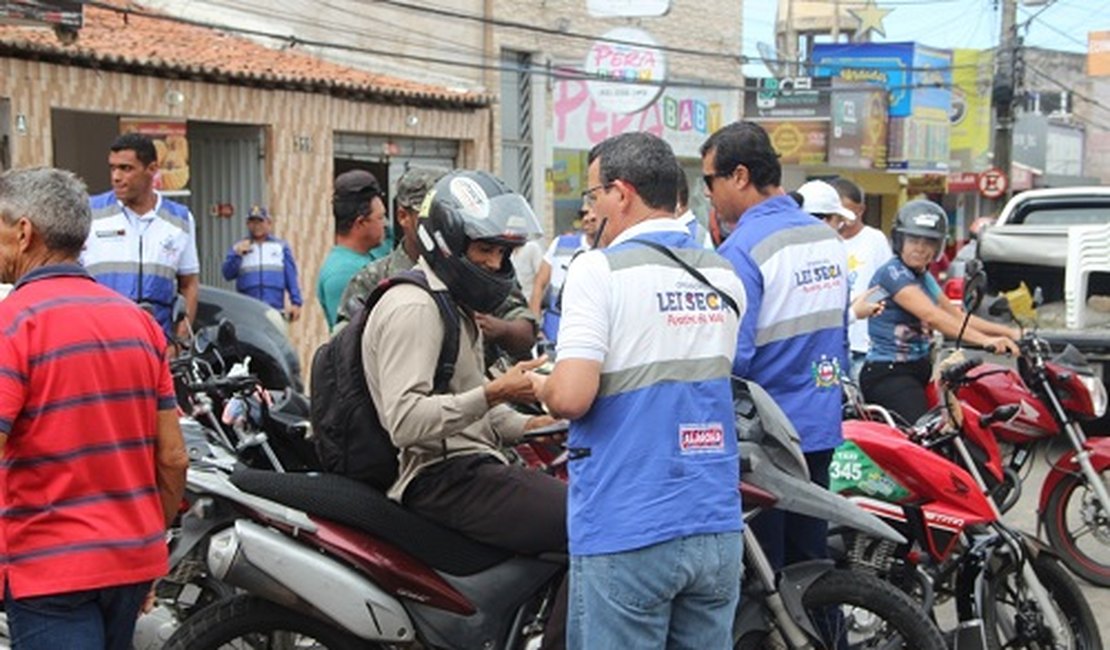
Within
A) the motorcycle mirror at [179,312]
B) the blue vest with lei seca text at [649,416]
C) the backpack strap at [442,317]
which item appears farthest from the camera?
the motorcycle mirror at [179,312]

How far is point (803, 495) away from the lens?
3895mm

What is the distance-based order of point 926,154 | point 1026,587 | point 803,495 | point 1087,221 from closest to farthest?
point 803,495 < point 1026,587 < point 1087,221 < point 926,154

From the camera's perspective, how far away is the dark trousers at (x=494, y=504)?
381 cm

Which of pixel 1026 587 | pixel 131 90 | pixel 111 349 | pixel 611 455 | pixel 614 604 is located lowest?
pixel 1026 587

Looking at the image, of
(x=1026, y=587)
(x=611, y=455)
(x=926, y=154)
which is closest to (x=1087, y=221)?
(x=1026, y=587)

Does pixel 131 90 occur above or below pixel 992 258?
above

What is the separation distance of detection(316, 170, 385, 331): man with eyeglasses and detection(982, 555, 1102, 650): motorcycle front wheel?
2997mm

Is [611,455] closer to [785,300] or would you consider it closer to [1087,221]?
[785,300]

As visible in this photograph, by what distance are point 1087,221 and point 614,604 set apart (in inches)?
368

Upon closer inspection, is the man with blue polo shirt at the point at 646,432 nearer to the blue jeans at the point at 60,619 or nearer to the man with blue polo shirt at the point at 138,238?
the blue jeans at the point at 60,619

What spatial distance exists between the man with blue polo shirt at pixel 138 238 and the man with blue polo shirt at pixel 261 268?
5756 millimetres

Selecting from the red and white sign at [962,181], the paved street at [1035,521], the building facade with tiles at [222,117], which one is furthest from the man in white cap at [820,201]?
the red and white sign at [962,181]

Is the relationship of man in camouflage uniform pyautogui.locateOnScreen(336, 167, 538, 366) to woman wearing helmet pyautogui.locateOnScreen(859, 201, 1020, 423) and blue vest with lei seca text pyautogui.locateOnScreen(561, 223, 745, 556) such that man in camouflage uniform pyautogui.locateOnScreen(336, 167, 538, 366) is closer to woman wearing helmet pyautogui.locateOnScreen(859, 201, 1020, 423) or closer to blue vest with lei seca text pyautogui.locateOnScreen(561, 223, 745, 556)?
blue vest with lei seca text pyautogui.locateOnScreen(561, 223, 745, 556)

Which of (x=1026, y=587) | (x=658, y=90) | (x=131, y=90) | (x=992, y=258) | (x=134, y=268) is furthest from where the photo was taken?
(x=658, y=90)
